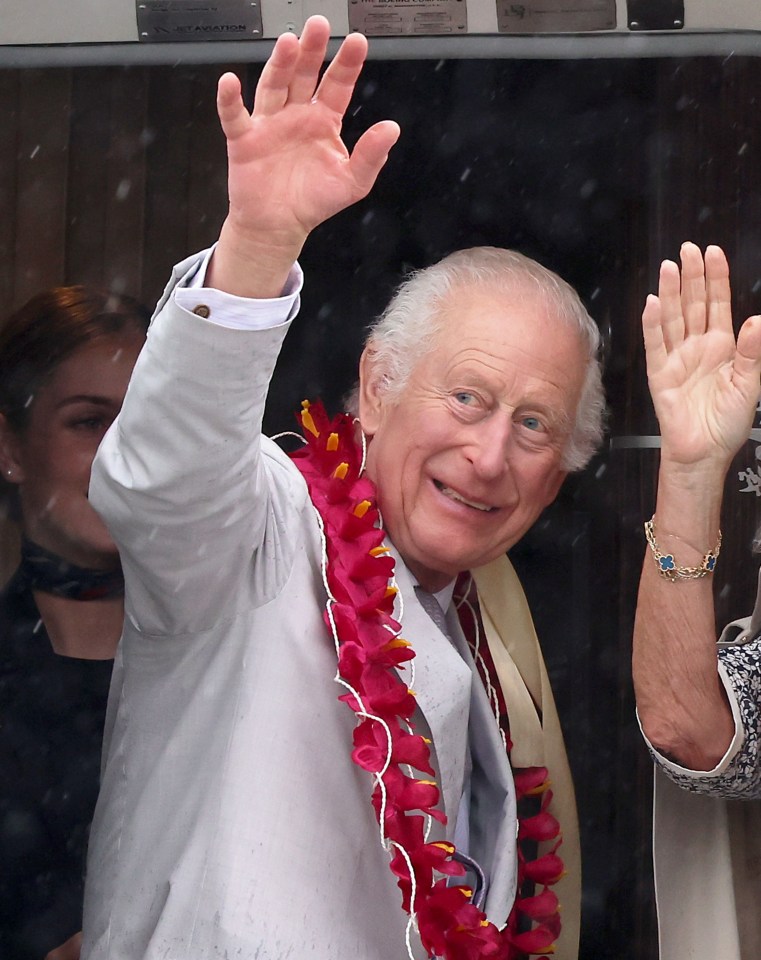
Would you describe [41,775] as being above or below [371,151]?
below

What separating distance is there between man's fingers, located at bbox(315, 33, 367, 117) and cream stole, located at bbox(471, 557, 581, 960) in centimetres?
105

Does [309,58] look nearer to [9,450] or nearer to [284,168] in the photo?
[284,168]

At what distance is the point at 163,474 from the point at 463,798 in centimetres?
95

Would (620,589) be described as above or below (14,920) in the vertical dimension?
above

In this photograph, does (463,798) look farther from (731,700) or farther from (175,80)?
(175,80)

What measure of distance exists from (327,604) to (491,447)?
1.22 ft

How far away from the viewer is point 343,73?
1.33 metres

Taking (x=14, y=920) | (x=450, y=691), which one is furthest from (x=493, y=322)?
(x=14, y=920)

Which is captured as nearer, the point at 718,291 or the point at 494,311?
the point at 718,291

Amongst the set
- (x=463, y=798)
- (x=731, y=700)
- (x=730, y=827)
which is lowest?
(x=730, y=827)

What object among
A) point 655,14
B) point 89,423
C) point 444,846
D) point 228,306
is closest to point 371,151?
point 228,306

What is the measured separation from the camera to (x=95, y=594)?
8.32 feet

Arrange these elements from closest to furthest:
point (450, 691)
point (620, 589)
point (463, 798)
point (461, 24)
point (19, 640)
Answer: point (450, 691), point (463, 798), point (461, 24), point (19, 640), point (620, 589)

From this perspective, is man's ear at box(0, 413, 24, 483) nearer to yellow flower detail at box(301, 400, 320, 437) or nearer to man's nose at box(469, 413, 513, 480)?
yellow flower detail at box(301, 400, 320, 437)
